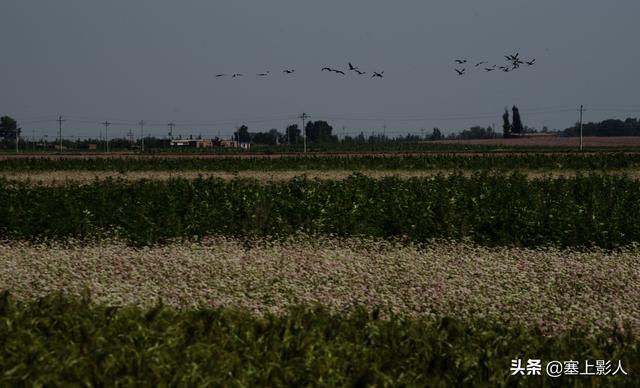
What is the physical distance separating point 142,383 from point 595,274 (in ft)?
29.9

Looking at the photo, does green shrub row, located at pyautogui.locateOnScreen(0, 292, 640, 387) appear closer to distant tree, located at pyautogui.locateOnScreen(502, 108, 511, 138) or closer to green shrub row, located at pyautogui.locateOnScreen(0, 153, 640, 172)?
green shrub row, located at pyautogui.locateOnScreen(0, 153, 640, 172)

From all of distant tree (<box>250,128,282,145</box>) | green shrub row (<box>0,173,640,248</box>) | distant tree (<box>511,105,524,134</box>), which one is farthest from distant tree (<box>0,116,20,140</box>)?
green shrub row (<box>0,173,640,248</box>)

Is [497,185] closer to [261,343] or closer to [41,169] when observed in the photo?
[261,343]

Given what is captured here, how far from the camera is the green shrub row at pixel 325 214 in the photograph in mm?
16250

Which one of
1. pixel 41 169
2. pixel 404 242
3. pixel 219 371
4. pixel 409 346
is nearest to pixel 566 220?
pixel 404 242

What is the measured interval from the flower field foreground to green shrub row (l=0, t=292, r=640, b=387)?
6.12 feet

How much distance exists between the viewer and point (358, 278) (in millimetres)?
11742

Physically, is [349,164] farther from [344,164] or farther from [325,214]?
[325,214]

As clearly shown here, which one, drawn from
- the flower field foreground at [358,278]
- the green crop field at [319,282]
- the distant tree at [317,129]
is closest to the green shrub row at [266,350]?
the green crop field at [319,282]

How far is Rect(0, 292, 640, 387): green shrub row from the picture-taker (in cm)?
530

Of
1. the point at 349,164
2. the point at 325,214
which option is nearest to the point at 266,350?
the point at 325,214

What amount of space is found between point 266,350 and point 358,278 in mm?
5845

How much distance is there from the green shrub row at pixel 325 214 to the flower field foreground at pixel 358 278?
1.18 m

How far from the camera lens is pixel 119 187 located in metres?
21.5
